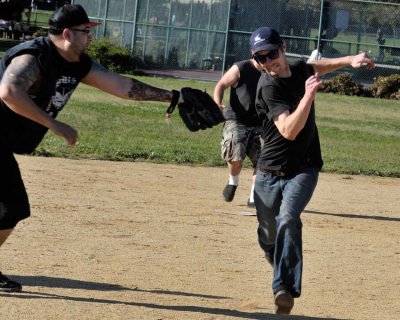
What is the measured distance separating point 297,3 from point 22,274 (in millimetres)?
27505

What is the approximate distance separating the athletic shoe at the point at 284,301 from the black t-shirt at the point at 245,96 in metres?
4.57

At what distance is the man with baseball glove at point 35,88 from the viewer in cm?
651

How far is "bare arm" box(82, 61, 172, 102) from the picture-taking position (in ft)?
23.7

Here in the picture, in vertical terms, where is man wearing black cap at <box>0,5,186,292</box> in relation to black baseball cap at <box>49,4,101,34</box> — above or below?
below

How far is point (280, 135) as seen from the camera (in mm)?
Result: 7051

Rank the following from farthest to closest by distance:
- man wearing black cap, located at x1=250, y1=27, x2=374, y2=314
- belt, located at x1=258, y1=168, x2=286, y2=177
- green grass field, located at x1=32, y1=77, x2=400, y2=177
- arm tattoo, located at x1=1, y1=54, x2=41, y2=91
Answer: green grass field, located at x1=32, y1=77, x2=400, y2=177
belt, located at x1=258, y1=168, x2=286, y2=177
man wearing black cap, located at x1=250, y1=27, x2=374, y2=314
arm tattoo, located at x1=1, y1=54, x2=41, y2=91

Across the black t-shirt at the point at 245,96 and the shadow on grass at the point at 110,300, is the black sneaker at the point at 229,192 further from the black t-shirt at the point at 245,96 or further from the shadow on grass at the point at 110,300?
the shadow on grass at the point at 110,300

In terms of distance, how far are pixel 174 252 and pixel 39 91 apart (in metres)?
2.55

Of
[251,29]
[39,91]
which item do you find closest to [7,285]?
[39,91]

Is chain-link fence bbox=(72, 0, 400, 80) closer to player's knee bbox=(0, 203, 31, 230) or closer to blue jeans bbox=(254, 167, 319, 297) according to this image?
blue jeans bbox=(254, 167, 319, 297)

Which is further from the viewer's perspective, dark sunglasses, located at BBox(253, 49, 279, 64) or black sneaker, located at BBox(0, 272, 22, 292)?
black sneaker, located at BBox(0, 272, 22, 292)

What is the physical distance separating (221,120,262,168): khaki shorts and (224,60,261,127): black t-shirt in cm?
8

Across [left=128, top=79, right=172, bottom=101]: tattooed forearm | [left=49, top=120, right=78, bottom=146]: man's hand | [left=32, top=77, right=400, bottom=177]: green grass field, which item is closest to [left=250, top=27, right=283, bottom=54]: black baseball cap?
[left=128, top=79, right=172, bottom=101]: tattooed forearm

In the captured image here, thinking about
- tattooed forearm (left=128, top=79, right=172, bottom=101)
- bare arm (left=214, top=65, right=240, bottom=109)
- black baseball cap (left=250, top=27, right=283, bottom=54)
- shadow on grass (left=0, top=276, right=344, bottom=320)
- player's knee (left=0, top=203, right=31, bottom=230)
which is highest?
black baseball cap (left=250, top=27, right=283, bottom=54)
